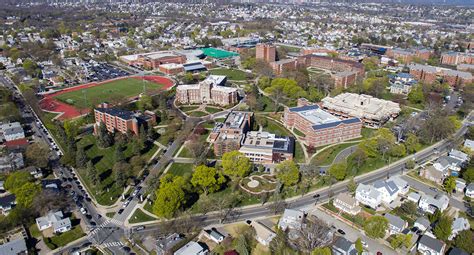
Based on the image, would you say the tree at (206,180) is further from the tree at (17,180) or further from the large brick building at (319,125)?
the tree at (17,180)

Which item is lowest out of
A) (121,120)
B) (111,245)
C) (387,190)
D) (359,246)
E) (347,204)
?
(111,245)

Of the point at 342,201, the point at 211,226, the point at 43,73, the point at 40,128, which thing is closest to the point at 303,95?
the point at 342,201

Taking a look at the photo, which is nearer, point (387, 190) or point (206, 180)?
point (387, 190)

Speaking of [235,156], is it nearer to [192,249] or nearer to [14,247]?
[192,249]

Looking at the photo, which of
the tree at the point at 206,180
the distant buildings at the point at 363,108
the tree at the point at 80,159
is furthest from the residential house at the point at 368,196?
the tree at the point at 80,159

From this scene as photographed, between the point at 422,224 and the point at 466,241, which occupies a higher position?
the point at 466,241

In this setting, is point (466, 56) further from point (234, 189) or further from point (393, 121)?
point (234, 189)

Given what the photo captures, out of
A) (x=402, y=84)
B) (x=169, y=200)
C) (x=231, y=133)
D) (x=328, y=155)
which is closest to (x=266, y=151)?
(x=231, y=133)
